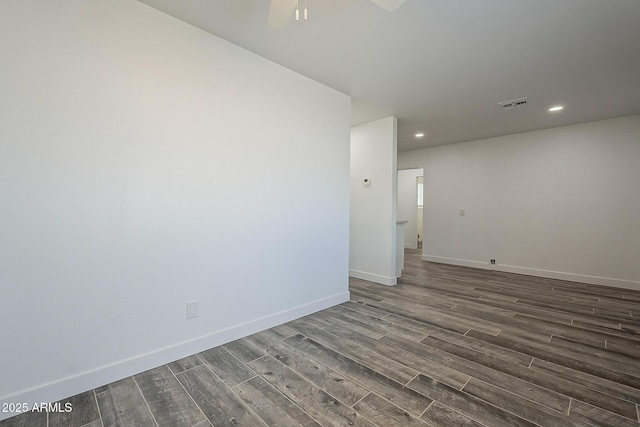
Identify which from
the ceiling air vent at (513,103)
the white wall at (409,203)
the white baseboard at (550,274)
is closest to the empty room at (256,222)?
the ceiling air vent at (513,103)

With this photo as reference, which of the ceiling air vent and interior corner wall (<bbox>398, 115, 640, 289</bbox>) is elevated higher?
the ceiling air vent

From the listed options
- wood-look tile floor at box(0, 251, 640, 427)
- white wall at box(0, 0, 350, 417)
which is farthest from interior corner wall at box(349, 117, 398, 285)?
white wall at box(0, 0, 350, 417)

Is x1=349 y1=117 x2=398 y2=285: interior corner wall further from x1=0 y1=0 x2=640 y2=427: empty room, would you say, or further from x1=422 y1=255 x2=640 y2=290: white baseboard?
x1=422 y1=255 x2=640 y2=290: white baseboard

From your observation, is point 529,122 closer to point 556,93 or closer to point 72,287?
point 556,93

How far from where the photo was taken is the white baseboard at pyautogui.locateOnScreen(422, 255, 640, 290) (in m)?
4.29

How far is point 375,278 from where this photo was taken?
Answer: 439cm

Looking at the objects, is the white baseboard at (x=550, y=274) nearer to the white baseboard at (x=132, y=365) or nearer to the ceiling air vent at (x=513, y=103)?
the ceiling air vent at (x=513, y=103)

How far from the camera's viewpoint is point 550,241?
489 centimetres

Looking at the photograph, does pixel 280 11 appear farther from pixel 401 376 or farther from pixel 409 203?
pixel 409 203

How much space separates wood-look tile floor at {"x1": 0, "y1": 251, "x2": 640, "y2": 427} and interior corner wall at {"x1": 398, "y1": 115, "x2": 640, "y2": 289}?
1647 mm

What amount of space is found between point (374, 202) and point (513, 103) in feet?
7.39

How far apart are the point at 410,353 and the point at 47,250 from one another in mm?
2614

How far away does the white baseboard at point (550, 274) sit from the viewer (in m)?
4.29

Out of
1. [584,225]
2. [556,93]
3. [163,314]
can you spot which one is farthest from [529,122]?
[163,314]
